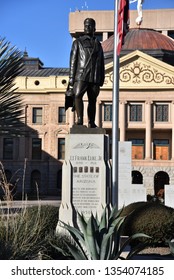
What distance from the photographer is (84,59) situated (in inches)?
396

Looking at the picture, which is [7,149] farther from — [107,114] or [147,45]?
[147,45]

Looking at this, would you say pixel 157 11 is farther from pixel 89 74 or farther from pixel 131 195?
pixel 89 74

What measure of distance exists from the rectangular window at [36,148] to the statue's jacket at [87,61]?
1890 inches

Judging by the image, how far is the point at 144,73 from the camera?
5609cm

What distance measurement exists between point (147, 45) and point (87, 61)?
178 ft

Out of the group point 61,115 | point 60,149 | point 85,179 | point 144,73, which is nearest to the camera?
point 85,179

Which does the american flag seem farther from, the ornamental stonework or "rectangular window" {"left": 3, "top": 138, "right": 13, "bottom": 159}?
"rectangular window" {"left": 3, "top": 138, "right": 13, "bottom": 159}

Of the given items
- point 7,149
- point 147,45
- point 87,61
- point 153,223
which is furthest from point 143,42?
point 87,61

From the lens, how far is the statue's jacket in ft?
32.8

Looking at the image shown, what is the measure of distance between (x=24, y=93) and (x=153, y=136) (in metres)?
15.9

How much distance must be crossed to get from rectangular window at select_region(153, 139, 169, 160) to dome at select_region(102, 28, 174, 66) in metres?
Result: 11.3

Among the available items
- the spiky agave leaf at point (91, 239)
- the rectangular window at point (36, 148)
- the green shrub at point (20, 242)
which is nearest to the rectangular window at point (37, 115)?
the rectangular window at point (36, 148)

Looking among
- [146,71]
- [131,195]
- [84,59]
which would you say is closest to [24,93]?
[146,71]

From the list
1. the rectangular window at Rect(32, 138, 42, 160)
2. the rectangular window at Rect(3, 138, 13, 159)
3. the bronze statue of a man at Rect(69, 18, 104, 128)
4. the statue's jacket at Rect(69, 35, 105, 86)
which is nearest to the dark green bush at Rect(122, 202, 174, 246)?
the bronze statue of a man at Rect(69, 18, 104, 128)
